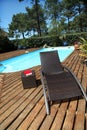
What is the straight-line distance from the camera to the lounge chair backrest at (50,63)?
564 centimetres

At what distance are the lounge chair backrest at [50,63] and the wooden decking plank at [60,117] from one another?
5.72 ft

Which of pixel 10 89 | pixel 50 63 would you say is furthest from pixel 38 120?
pixel 50 63

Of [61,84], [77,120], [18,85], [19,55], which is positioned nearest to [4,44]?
[19,55]

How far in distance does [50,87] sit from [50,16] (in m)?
30.0

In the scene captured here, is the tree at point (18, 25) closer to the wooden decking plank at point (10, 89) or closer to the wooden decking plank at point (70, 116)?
the wooden decking plank at point (10, 89)

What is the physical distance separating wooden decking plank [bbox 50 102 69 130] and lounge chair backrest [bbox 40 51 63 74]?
5.72 ft

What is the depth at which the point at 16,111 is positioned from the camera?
3867 mm

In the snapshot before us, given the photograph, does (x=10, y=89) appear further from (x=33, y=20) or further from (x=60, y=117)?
(x=33, y=20)

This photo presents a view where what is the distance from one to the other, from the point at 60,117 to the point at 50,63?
8.40 ft

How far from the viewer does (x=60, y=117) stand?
346cm

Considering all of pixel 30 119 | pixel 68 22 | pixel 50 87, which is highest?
pixel 68 22

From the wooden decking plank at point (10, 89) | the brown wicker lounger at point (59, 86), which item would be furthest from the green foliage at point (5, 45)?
the brown wicker lounger at point (59, 86)

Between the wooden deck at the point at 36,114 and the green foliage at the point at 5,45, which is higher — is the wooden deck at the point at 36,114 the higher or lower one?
the lower one

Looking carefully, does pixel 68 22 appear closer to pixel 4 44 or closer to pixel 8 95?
pixel 4 44
